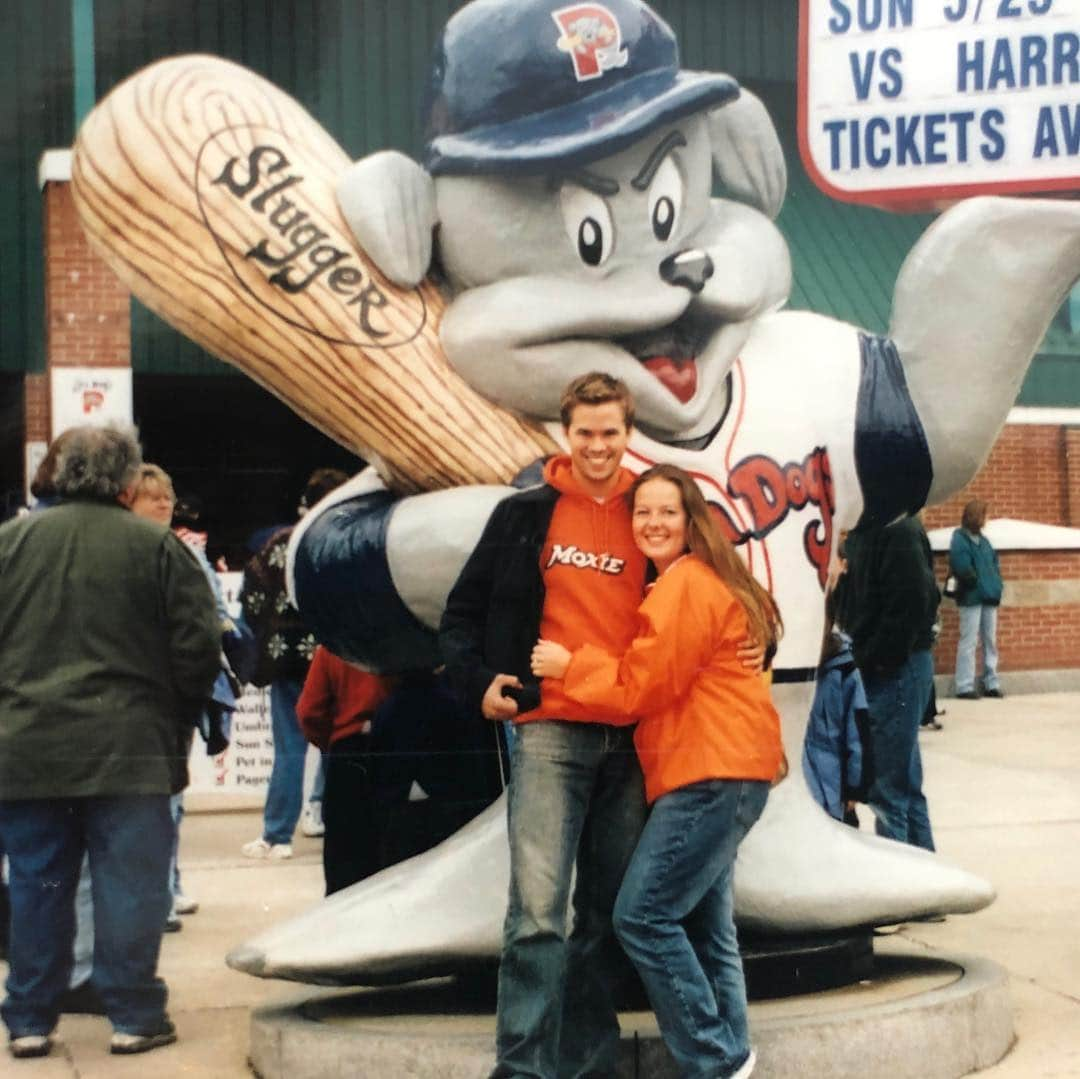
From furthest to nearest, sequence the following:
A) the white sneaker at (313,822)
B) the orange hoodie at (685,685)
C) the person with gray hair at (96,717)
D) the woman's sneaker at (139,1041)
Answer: the white sneaker at (313,822), the woman's sneaker at (139,1041), the person with gray hair at (96,717), the orange hoodie at (685,685)

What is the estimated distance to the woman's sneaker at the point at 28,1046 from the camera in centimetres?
361

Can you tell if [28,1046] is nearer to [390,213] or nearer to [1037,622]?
[390,213]

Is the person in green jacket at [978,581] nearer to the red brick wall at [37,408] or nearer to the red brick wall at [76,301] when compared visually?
the red brick wall at [76,301]

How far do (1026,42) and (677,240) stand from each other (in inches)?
37.5

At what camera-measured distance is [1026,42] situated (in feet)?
12.5

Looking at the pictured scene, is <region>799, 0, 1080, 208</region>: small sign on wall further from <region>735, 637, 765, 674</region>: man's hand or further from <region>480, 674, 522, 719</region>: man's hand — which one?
<region>480, 674, 522, 719</region>: man's hand

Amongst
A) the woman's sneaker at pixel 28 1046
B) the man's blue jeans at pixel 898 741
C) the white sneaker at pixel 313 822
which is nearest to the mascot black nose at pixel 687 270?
the man's blue jeans at pixel 898 741

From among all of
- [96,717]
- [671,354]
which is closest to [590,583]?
[671,354]

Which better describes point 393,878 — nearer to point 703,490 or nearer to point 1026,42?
point 703,490

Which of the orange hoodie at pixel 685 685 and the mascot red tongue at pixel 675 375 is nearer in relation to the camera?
the orange hoodie at pixel 685 685

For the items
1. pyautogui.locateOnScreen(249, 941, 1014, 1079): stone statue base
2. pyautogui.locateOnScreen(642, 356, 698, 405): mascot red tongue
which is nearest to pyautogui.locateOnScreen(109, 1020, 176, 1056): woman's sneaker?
pyautogui.locateOnScreen(249, 941, 1014, 1079): stone statue base

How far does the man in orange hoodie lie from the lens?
9.80ft

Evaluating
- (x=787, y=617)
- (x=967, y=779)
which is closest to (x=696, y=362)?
(x=787, y=617)

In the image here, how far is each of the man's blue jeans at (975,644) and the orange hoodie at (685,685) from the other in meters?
1.44
